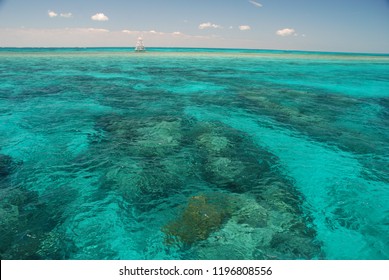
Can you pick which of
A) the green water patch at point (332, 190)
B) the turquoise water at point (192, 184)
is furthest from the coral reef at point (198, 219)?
the green water patch at point (332, 190)

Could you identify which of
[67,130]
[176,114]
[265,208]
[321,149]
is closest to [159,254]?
[265,208]

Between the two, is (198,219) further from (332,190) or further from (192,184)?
(332,190)

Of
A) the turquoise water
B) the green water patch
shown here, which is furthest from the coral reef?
the green water patch

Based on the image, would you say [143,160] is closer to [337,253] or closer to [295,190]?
[295,190]

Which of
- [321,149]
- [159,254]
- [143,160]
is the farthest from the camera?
[321,149]

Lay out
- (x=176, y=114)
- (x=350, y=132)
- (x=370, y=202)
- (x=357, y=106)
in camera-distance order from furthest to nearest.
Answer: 1. (x=357, y=106)
2. (x=176, y=114)
3. (x=350, y=132)
4. (x=370, y=202)

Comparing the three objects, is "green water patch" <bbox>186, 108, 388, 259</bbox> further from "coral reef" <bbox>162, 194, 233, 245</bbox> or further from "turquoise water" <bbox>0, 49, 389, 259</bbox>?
"coral reef" <bbox>162, 194, 233, 245</bbox>

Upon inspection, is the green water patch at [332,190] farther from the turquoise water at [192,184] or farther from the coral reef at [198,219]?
the coral reef at [198,219]

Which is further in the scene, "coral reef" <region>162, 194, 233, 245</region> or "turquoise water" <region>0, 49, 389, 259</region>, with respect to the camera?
"coral reef" <region>162, 194, 233, 245</region>
